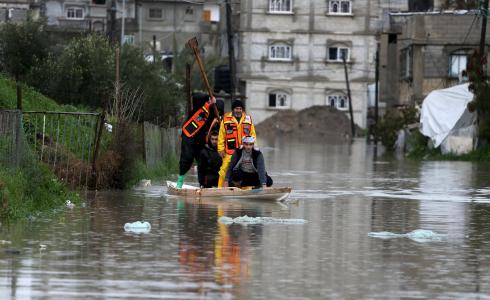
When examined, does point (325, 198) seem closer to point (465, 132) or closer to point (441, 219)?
point (441, 219)

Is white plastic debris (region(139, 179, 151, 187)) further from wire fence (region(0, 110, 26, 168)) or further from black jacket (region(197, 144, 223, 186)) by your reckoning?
wire fence (region(0, 110, 26, 168))

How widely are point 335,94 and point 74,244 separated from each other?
253 ft

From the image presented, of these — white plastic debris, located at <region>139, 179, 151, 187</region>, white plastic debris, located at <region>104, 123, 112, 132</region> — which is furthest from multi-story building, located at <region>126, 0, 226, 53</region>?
white plastic debris, located at <region>139, 179, 151, 187</region>

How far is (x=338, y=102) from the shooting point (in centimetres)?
9138

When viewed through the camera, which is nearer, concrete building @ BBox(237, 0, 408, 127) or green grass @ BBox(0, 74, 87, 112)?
green grass @ BBox(0, 74, 87, 112)

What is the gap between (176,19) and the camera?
103750 millimetres

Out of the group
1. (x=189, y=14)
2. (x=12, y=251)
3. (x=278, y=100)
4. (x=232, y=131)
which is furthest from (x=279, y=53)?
(x=12, y=251)

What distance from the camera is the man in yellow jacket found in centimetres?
2241

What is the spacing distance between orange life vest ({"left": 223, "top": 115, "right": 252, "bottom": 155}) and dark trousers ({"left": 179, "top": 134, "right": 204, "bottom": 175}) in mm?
1280

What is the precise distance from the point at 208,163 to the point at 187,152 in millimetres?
583

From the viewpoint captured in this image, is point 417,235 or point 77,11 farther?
point 77,11

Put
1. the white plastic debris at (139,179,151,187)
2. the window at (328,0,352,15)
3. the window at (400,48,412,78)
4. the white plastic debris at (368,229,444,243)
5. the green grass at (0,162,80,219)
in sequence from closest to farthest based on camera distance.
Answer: the white plastic debris at (368,229,444,243) < the green grass at (0,162,80,219) < the white plastic debris at (139,179,151,187) < the window at (400,48,412,78) < the window at (328,0,352,15)

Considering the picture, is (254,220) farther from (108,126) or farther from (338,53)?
(338,53)

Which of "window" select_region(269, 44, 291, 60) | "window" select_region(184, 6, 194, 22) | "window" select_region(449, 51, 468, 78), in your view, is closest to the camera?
"window" select_region(449, 51, 468, 78)
